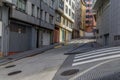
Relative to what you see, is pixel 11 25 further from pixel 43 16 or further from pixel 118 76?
pixel 118 76

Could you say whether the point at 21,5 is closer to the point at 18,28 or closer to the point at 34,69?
the point at 18,28

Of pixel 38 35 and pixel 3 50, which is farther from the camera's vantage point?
pixel 38 35

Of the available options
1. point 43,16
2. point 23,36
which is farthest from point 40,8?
point 23,36

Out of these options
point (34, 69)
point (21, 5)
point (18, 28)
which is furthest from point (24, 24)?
point (34, 69)

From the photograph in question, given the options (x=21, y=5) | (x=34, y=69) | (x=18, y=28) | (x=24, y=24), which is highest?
(x=21, y=5)

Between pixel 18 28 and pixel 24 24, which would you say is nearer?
pixel 18 28

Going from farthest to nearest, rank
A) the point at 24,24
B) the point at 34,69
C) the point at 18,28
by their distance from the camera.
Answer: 1. the point at 24,24
2. the point at 18,28
3. the point at 34,69

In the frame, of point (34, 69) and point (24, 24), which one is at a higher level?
point (24, 24)

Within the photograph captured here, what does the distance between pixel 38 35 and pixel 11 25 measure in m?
10.0

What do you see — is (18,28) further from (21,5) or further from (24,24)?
(21,5)

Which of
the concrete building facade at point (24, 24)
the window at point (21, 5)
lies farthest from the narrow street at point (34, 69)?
the window at point (21, 5)

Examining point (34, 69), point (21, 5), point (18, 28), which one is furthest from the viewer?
point (21, 5)

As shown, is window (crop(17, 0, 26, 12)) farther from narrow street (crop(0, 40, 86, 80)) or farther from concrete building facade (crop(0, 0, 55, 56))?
narrow street (crop(0, 40, 86, 80))

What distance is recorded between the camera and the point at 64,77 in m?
8.98
